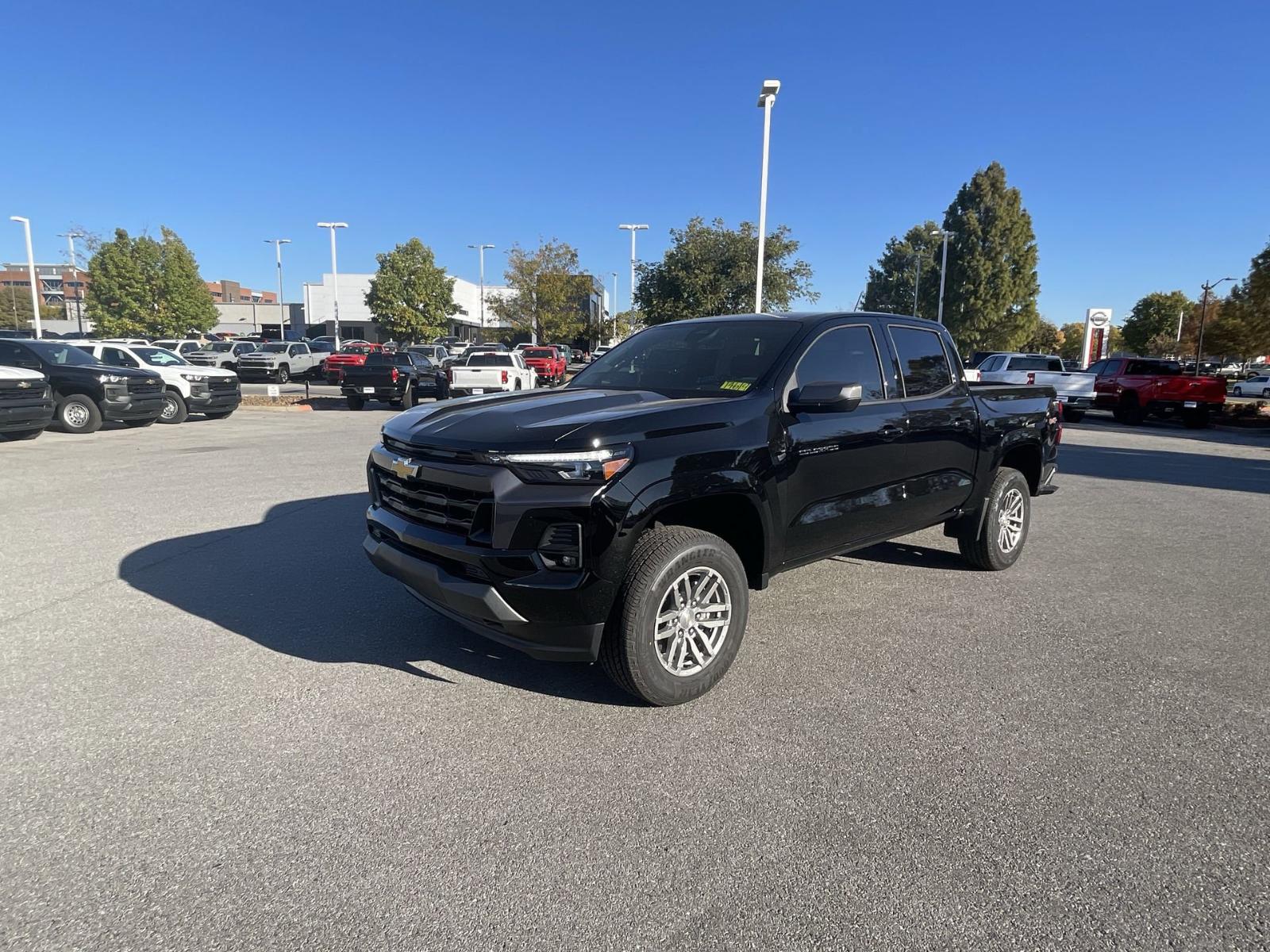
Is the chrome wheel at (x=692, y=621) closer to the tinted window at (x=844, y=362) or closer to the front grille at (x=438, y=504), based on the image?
the front grille at (x=438, y=504)

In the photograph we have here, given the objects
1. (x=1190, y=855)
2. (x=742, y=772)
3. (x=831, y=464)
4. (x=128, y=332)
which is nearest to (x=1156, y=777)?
(x=1190, y=855)

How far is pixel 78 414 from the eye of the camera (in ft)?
46.2

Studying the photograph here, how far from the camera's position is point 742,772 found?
3002mm

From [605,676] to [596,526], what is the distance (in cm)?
114

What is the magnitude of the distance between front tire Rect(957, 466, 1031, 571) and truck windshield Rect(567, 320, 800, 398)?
7.84ft

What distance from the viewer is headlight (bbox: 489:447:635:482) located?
3.12 meters

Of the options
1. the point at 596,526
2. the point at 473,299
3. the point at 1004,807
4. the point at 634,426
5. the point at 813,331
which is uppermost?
the point at 473,299

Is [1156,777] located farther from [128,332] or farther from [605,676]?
Answer: [128,332]

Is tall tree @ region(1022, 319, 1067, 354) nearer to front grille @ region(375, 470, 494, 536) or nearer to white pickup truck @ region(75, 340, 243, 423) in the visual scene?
white pickup truck @ region(75, 340, 243, 423)

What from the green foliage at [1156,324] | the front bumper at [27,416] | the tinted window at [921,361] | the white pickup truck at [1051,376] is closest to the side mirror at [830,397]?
the tinted window at [921,361]

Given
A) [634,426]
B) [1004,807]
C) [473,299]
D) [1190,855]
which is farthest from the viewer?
[473,299]

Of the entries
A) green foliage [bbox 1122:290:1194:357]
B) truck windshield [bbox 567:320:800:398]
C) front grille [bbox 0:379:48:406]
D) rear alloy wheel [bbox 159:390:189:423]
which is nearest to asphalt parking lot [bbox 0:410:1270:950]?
truck windshield [bbox 567:320:800:398]

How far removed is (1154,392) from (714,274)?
55.6ft

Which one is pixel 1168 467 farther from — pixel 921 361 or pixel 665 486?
pixel 665 486
